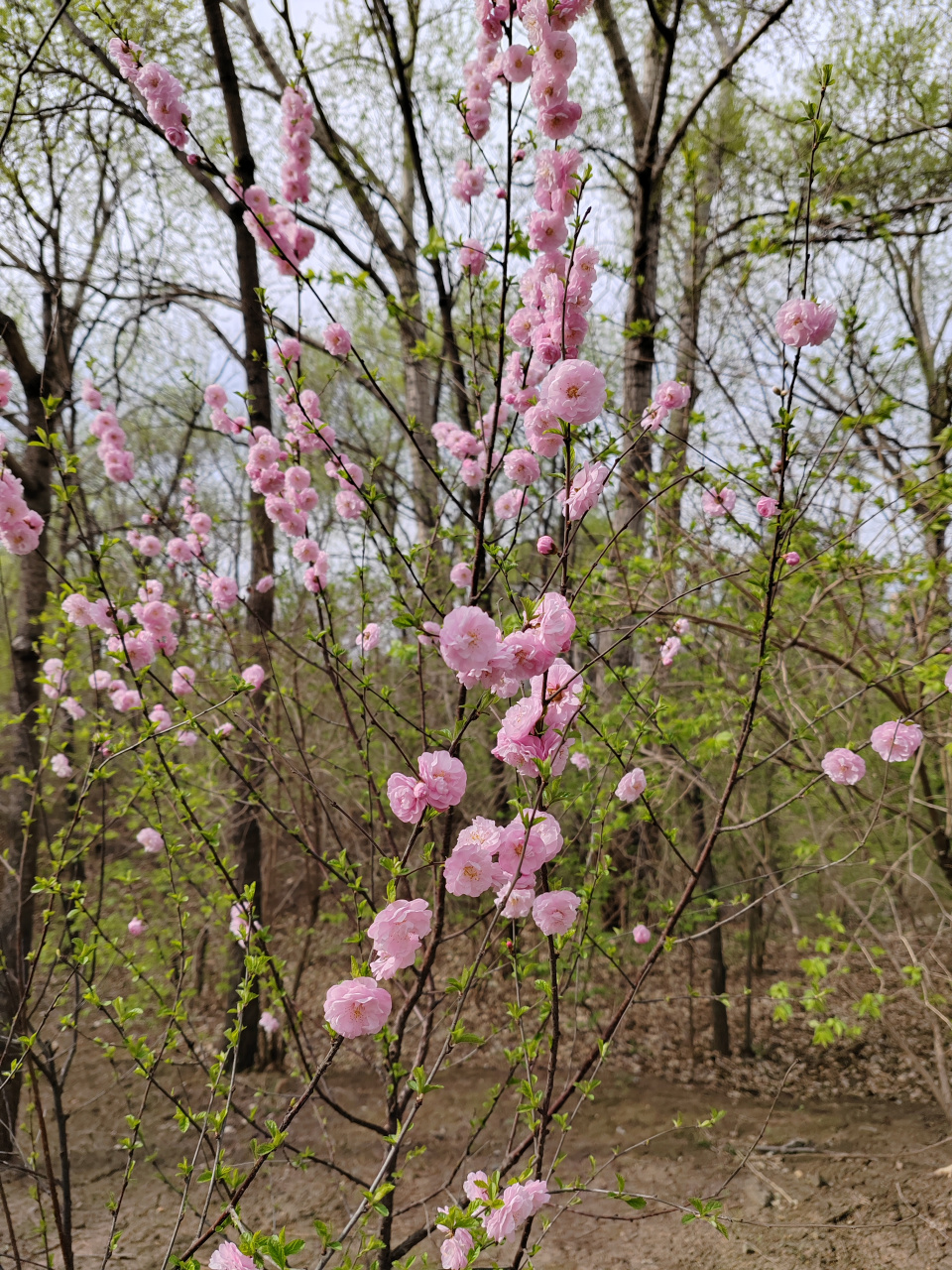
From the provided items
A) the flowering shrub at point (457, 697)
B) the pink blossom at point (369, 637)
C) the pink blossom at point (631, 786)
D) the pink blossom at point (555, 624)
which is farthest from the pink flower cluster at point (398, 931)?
the pink blossom at point (369, 637)

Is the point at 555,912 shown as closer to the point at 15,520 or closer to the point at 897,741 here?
the point at 897,741

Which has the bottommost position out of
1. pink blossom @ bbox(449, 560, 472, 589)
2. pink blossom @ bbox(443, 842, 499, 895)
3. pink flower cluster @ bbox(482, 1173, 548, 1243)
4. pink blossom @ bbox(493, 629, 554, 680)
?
pink flower cluster @ bbox(482, 1173, 548, 1243)

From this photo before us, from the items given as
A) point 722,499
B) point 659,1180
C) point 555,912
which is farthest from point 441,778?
point 659,1180

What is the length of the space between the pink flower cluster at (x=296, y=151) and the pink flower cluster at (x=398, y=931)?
93.3 inches

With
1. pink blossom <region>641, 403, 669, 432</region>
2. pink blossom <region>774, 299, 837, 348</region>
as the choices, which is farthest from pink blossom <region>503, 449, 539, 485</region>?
pink blossom <region>774, 299, 837, 348</region>

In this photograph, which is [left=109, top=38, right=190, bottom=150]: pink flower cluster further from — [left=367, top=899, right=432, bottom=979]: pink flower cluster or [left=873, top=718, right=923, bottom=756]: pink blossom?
[left=873, top=718, right=923, bottom=756]: pink blossom

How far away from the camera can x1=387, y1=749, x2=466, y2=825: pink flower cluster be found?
4.24 ft

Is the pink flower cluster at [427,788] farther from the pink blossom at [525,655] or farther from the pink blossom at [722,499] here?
the pink blossom at [722,499]

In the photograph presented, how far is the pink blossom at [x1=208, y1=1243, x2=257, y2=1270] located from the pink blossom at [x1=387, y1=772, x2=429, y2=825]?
81 centimetres

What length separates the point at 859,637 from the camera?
3889 millimetres

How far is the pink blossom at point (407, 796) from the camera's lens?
1.30 m

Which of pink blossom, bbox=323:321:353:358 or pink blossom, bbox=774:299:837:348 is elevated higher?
pink blossom, bbox=323:321:353:358

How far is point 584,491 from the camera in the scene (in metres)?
1.35

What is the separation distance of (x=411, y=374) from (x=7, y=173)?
137 inches
